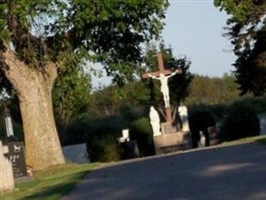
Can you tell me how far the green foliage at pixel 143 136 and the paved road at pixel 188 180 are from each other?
21.0 meters

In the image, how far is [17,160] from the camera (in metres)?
28.9

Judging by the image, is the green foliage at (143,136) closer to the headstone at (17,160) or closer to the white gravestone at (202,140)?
the white gravestone at (202,140)

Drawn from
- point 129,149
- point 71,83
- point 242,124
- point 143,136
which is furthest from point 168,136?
point 71,83

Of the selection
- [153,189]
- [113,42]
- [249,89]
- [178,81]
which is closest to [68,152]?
[178,81]

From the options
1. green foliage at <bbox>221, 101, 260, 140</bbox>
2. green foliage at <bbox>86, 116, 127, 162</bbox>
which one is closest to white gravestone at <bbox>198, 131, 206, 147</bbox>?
green foliage at <bbox>221, 101, 260, 140</bbox>

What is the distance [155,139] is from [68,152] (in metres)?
17.4

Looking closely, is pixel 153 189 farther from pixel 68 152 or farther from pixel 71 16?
pixel 68 152

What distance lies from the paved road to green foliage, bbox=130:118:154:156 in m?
21.0

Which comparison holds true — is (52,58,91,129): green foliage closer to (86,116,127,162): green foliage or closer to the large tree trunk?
(86,116,127,162): green foliage

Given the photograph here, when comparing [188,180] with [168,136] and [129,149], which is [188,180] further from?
[168,136]

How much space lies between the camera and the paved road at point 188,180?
15.5m

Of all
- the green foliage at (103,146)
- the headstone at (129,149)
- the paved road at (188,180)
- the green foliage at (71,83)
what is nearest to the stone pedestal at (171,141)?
the headstone at (129,149)

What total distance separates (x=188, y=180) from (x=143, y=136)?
97.3 feet

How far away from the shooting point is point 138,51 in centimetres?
4094
